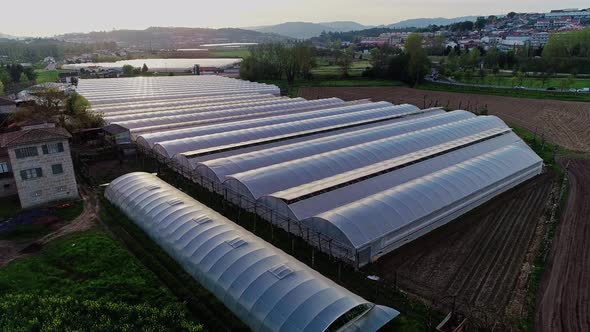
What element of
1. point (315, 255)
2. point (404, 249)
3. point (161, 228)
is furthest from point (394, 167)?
point (161, 228)

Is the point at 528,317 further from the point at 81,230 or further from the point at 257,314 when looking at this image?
the point at 81,230

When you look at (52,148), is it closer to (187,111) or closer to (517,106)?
(187,111)

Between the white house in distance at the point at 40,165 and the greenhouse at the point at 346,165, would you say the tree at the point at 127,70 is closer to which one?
the greenhouse at the point at 346,165

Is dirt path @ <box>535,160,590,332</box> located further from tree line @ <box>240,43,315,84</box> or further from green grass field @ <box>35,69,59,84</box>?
green grass field @ <box>35,69,59,84</box>

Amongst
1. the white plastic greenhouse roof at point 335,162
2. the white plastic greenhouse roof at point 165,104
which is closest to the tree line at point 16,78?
the white plastic greenhouse roof at point 165,104

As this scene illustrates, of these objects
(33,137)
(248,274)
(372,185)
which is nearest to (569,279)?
(372,185)

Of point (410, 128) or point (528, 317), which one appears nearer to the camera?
point (528, 317)
